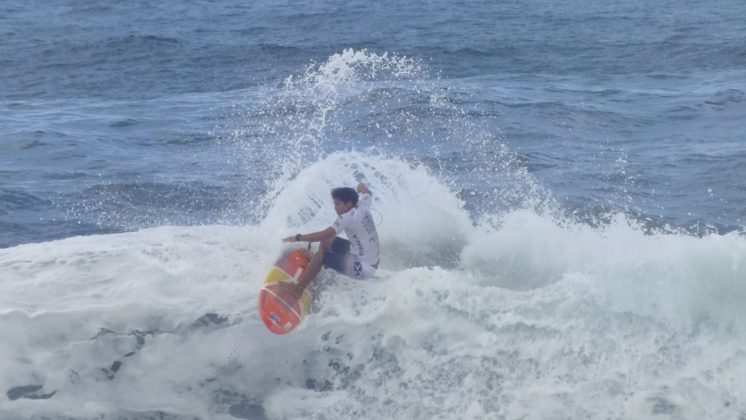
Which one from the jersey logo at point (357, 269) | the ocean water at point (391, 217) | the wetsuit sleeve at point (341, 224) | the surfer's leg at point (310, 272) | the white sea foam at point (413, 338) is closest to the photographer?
the white sea foam at point (413, 338)

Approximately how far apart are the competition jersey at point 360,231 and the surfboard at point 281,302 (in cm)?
60

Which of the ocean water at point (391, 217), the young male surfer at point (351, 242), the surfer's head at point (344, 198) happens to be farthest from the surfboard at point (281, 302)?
the surfer's head at point (344, 198)

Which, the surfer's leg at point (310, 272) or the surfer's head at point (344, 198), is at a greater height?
the surfer's head at point (344, 198)

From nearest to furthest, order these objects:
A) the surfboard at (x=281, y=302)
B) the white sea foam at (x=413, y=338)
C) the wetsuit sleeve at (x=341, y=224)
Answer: the white sea foam at (x=413, y=338)
the surfboard at (x=281, y=302)
the wetsuit sleeve at (x=341, y=224)

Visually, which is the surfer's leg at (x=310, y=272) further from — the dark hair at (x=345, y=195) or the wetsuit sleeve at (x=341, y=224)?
the dark hair at (x=345, y=195)

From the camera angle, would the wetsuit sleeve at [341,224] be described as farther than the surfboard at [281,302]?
Yes

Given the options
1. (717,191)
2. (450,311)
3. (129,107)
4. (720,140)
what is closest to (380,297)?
(450,311)

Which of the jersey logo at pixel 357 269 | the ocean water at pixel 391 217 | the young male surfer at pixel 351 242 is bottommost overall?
the ocean water at pixel 391 217

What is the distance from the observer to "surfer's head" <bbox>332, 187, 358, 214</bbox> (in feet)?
33.4

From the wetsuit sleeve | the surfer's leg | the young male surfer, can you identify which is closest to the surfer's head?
the young male surfer

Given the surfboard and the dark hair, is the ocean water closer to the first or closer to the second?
the surfboard

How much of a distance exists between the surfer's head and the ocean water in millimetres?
728

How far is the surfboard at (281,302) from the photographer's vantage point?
31.2ft

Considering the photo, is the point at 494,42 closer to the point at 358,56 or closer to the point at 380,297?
the point at 358,56
